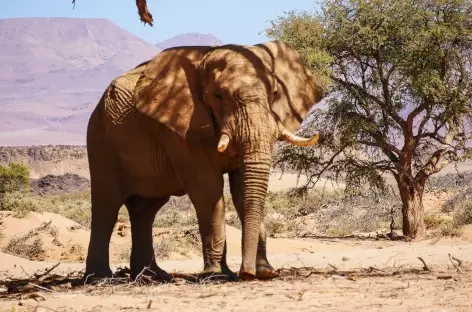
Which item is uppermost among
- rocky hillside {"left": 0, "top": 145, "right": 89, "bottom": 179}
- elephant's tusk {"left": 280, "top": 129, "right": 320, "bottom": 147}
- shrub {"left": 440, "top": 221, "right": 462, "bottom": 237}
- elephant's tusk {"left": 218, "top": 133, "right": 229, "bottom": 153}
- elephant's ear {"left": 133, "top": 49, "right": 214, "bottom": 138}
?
rocky hillside {"left": 0, "top": 145, "right": 89, "bottom": 179}

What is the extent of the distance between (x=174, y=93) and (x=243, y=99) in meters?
1.18

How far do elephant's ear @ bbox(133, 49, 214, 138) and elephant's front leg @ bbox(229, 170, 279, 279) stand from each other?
68cm

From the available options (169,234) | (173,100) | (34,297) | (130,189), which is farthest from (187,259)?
(34,297)

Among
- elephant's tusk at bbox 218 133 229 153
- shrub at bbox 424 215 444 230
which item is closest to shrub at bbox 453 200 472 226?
shrub at bbox 424 215 444 230

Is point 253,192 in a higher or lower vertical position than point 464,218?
lower

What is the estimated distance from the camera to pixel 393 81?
23625 millimetres

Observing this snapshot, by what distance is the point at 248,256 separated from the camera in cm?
884

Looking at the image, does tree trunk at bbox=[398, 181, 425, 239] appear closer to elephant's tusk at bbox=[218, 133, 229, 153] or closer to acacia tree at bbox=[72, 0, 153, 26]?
acacia tree at bbox=[72, 0, 153, 26]

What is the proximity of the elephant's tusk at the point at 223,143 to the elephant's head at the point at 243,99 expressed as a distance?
10mm

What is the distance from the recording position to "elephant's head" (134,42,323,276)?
899 cm

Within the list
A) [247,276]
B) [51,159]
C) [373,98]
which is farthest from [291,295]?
[51,159]

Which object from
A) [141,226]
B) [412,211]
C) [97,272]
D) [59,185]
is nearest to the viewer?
[97,272]

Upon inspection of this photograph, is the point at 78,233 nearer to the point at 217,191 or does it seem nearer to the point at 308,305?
the point at 217,191

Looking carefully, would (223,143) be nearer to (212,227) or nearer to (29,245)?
(212,227)
